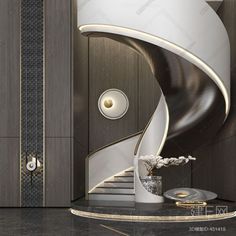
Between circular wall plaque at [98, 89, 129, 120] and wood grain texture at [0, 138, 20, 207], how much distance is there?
305 cm

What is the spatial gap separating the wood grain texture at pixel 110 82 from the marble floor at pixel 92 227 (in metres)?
4.11

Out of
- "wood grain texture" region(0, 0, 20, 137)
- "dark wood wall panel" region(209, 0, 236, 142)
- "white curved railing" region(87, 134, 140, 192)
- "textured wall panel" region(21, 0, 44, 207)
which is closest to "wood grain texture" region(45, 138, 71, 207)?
"textured wall panel" region(21, 0, 44, 207)

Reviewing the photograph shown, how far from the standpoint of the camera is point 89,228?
17.8 ft

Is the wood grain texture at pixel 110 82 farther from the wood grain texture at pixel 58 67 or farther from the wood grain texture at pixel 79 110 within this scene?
the wood grain texture at pixel 58 67

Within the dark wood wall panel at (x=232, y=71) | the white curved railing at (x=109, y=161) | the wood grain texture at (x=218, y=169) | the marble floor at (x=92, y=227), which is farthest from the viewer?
the white curved railing at (x=109, y=161)

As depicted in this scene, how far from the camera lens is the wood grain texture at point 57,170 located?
788 cm

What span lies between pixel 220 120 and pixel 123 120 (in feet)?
8.26

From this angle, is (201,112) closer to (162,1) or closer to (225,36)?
(225,36)

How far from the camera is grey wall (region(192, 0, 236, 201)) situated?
28.3 feet

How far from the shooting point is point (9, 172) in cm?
789

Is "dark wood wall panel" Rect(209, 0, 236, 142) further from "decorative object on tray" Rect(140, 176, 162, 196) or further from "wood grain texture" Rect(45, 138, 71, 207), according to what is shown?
"wood grain texture" Rect(45, 138, 71, 207)

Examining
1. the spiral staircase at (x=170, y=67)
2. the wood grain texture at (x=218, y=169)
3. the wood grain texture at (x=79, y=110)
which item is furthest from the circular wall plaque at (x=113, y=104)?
the wood grain texture at (x=218, y=169)

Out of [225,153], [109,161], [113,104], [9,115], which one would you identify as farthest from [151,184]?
[113,104]

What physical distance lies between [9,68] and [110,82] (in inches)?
126
